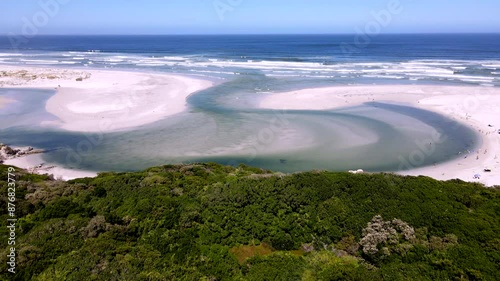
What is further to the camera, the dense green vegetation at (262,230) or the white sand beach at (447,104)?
the white sand beach at (447,104)

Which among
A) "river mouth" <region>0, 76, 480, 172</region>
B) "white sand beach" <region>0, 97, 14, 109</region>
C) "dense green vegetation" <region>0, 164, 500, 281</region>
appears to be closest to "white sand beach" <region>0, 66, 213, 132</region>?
"white sand beach" <region>0, 97, 14, 109</region>

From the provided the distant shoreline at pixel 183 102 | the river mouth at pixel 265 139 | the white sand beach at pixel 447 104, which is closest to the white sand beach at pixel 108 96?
the distant shoreline at pixel 183 102

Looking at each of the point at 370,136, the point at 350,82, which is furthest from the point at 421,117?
the point at 350,82

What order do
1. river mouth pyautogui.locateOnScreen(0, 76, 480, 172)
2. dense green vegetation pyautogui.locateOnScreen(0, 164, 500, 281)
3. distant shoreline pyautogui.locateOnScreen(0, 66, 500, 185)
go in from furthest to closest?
river mouth pyautogui.locateOnScreen(0, 76, 480, 172) < distant shoreline pyautogui.locateOnScreen(0, 66, 500, 185) < dense green vegetation pyautogui.locateOnScreen(0, 164, 500, 281)

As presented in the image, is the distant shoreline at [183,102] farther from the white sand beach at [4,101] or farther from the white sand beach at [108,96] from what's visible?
the white sand beach at [4,101]

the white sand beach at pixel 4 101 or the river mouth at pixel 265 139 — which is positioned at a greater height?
the white sand beach at pixel 4 101

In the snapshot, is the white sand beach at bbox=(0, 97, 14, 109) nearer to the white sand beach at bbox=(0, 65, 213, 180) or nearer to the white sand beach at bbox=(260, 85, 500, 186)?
the white sand beach at bbox=(0, 65, 213, 180)

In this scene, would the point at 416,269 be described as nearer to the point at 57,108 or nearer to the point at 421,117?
the point at 421,117
